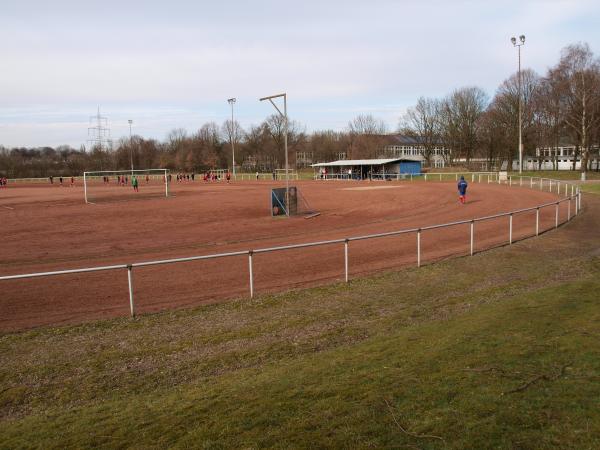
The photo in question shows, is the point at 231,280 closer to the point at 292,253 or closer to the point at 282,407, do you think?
the point at 292,253

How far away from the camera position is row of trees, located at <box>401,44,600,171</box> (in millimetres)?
58750

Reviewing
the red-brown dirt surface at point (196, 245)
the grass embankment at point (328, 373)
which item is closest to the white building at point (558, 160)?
the red-brown dirt surface at point (196, 245)

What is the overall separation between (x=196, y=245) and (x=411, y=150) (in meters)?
135

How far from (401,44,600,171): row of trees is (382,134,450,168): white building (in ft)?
7.88

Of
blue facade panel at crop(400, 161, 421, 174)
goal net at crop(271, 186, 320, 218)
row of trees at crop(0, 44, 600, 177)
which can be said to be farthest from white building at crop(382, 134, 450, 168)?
goal net at crop(271, 186, 320, 218)

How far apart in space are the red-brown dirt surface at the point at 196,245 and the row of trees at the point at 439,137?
33.5m

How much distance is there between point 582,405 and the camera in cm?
445

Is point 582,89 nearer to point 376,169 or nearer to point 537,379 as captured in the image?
point 376,169

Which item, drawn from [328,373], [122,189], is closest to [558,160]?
[122,189]

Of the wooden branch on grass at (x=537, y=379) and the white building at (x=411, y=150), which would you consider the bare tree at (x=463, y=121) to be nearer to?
the white building at (x=411, y=150)

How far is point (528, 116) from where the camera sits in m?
75.8

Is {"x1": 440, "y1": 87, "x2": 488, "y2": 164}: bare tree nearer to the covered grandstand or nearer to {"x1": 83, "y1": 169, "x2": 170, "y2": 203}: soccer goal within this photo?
the covered grandstand

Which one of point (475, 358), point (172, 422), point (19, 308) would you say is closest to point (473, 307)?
point (475, 358)

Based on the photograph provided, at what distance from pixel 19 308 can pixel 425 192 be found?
35167 mm
